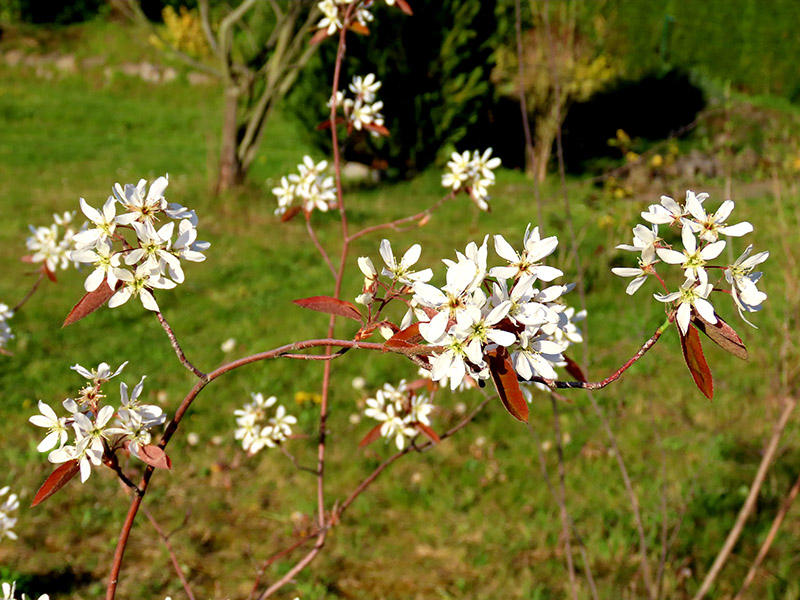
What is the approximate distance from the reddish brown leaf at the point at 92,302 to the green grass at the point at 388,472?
92 centimetres

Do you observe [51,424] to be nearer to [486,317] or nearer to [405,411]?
[486,317]

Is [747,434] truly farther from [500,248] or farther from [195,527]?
[500,248]

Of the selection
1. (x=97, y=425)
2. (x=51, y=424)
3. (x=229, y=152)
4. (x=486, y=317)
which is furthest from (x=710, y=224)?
(x=229, y=152)

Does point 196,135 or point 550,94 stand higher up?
point 550,94

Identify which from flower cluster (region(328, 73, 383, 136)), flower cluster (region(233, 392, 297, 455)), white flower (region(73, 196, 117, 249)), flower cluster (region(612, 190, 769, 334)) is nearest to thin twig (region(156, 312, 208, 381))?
white flower (region(73, 196, 117, 249))

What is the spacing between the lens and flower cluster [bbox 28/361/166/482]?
0.87 meters

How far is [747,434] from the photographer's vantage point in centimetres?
319

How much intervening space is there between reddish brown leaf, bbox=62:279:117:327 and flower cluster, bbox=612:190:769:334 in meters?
0.63

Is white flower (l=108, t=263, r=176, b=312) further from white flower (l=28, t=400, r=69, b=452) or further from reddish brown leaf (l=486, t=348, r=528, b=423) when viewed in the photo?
reddish brown leaf (l=486, t=348, r=528, b=423)

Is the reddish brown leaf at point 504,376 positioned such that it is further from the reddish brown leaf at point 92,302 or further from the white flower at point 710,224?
the reddish brown leaf at point 92,302

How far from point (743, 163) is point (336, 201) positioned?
4.62 meters

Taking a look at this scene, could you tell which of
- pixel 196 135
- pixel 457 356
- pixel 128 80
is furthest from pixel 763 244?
pixel 128 80

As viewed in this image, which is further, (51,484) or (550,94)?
(550,94)

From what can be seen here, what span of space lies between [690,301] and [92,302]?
72 centimetres
